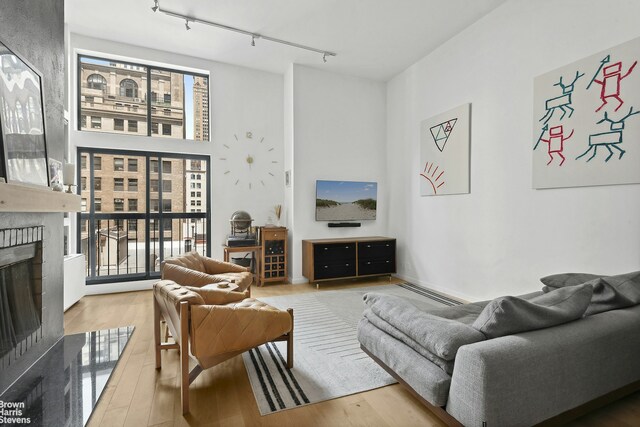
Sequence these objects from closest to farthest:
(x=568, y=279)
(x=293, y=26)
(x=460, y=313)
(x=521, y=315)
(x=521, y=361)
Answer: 1. (x=521, y=361)
2. (x=521, y=315)
3. (x=460, y=313)
4. (x=568, y=279)
5. (x=293, y=26)

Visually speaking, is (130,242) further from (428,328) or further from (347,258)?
(428,328)

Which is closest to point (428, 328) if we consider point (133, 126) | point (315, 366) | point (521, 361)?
point (521, 361)

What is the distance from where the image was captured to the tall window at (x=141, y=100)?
15.2 ft

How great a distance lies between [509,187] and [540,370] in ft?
8.48

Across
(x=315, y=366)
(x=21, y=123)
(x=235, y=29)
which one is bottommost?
(x=315, y=366)

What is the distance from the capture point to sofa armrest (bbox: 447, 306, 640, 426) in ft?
4.58

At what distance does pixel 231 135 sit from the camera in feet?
17.3

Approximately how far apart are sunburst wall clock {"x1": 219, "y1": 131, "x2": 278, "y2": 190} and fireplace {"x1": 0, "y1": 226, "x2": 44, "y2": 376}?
2982mm

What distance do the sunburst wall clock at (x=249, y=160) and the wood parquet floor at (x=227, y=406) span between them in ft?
10.8

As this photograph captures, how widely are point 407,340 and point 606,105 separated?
2.75 m

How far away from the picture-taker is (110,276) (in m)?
4.71

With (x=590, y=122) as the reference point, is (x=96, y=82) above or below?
above

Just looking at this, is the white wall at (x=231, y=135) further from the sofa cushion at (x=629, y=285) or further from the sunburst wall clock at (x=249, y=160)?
the sofa cushion at (x=629, y=285)

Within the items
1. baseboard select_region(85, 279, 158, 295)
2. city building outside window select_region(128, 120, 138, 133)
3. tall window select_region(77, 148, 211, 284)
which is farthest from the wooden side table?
city building outside window select_region(128, 120, 138, 133)
